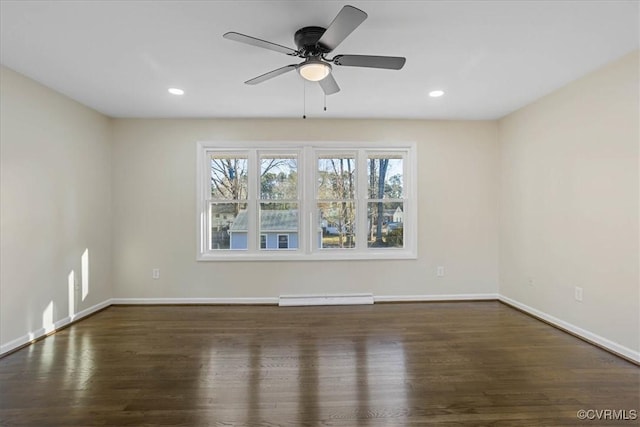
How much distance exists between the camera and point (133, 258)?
4047 mm

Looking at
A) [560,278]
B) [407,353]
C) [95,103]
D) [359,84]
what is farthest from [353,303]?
[95,103]

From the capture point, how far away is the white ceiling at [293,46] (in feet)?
6.32

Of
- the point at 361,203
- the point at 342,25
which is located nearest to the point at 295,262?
the point at 361,203

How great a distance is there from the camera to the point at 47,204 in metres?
3.09

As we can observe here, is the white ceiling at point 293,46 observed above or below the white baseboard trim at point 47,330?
above

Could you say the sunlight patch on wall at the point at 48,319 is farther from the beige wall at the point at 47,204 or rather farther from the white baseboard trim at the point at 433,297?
the white baseboard trim at the point at 433,297

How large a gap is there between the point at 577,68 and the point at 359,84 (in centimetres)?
200

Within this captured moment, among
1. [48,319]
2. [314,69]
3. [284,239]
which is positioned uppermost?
[314,69]

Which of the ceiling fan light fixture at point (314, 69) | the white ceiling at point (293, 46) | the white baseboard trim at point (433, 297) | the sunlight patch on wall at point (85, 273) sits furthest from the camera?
the white baseboard trim at point (433, 297)

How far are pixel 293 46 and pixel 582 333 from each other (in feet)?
→ 12.6

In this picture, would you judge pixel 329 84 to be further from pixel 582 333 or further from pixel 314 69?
pixel 582 333

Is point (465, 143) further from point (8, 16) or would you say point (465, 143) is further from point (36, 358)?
point (36, 358)

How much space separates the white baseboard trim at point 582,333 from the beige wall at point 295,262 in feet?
1.82

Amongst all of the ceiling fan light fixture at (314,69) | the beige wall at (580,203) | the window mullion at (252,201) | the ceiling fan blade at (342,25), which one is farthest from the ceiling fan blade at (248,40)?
the beige wall at (580,203)
